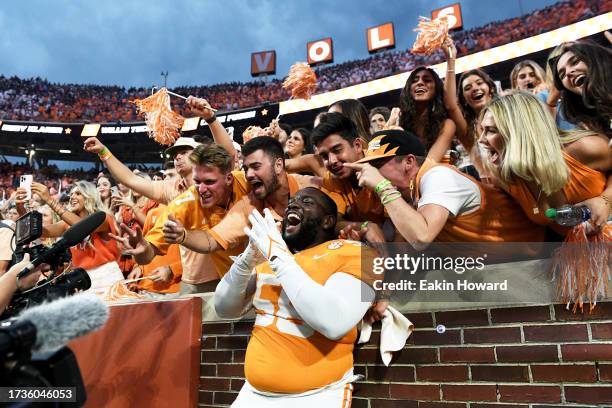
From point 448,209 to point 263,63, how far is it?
26.6 meters

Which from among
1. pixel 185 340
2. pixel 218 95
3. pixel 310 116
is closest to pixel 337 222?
pixel 185 340

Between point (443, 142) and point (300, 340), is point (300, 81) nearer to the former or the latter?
point (443, 142)

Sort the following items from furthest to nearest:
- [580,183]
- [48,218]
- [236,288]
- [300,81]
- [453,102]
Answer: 1. [48,218]
2. [300,81]
3. [453,102]
4. [236,288]
5. [580,183]

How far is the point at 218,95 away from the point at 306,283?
27.1 metres

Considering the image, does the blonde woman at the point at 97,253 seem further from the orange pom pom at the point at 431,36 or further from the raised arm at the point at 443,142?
the orange pom pom at the point at 431,36

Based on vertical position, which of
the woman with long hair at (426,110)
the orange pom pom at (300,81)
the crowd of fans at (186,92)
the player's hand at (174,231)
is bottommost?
the player's hand at (174,231)

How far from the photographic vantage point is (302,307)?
204cm

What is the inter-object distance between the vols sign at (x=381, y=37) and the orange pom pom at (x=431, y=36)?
21707 mm

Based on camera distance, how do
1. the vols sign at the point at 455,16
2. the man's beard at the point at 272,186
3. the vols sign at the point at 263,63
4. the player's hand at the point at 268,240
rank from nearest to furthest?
the player's hand at the point at 268,240 → the man's beard at the point at 272,186 → the vols sign at the point at 455,16 → the vols sign at the point at 263,63

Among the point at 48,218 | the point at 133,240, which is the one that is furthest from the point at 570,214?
the point at 48,218

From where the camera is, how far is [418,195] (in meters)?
2.46

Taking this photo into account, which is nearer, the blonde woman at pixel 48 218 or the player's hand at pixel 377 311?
the player's hand at pixel 377 311

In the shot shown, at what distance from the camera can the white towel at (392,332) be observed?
2420 mm

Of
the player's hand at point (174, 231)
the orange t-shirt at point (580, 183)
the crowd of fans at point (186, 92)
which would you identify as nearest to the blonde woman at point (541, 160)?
the orange t-shirt at point (580, 183)
